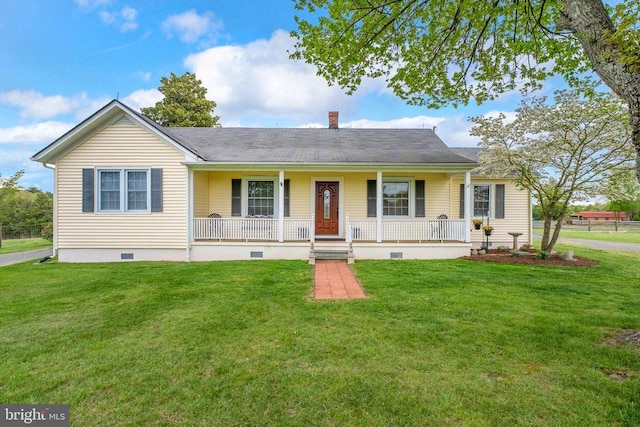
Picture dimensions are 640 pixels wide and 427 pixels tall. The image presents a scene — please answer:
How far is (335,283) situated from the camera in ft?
20.4

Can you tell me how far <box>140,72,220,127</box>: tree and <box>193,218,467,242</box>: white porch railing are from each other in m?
15.6

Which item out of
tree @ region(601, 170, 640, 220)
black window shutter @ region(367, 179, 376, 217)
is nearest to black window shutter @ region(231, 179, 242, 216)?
black window shutter @ region(367, 179, 376, 217)

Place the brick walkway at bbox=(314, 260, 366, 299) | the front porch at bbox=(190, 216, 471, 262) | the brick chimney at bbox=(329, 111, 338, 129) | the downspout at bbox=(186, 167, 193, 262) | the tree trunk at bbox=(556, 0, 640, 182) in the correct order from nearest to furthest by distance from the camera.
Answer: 1. the tree trunk at bbox=(556, 0, 640, 182)
2. the brick walkway at bbox=(314, 260, 366, 299)
3. the downspout at bbox=(186, 167, 193, 262)
4. the front porch at bbox=(190, 216, 471, 262)
5. the brick chimney at bbox=(329, 111, 338, 129)

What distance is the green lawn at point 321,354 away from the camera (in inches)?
89.2

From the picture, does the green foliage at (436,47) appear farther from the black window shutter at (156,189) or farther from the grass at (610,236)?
the grass at (610,236)

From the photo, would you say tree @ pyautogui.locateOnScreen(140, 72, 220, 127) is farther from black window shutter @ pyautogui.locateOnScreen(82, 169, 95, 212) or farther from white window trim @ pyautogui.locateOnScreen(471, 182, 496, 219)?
white window trim @ pyautogui.locateOnScreen(471, 182, 496, 219)

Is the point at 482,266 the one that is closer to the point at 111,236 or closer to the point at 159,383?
the point at 159,383

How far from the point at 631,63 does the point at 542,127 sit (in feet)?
24.1

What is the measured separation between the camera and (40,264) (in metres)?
8.55

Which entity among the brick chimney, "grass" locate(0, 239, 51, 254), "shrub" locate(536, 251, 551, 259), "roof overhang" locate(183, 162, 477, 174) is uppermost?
the brick chimney

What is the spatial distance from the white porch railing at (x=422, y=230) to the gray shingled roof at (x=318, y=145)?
1.99 m

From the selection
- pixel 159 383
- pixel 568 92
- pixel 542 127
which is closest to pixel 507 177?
pixel 542 127

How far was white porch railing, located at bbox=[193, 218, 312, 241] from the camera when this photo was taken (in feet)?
30.7

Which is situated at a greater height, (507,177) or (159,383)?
(507,177)
